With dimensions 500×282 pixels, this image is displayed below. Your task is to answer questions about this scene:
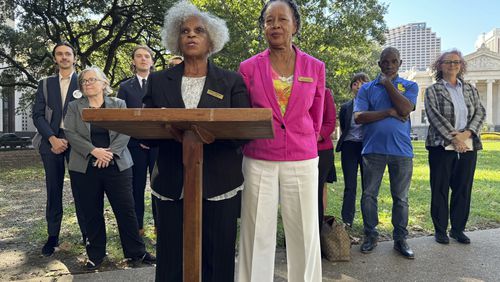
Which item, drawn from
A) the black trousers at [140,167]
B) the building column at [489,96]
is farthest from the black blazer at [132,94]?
the building column at [489,96]

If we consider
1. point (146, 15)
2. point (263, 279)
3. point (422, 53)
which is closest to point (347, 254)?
point (263, 279)

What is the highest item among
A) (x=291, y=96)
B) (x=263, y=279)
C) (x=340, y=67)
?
(x=340, y=67)

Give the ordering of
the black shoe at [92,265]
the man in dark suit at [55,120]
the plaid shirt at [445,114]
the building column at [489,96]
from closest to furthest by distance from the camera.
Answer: the black shoe at [92,265] < the man in dark suit at [55,120] < the plaid shirt at [445,114] < the building column at [489,96]

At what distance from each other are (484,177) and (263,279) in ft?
35.4

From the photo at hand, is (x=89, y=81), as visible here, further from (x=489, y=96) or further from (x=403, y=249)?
(x=489, y=96)

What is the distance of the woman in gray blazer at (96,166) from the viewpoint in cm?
393

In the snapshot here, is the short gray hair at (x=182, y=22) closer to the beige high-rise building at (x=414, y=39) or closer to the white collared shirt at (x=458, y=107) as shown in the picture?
the white collared shirt at (x=458, y=107)

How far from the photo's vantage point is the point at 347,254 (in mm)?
4230

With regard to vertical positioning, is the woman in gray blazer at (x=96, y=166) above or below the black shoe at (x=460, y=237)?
above

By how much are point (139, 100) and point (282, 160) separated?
2.68 meters

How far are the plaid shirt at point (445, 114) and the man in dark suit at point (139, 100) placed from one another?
3.39 meters

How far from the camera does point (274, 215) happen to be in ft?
→ 9.41

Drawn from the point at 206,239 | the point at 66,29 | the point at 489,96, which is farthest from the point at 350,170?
the point at 489,96

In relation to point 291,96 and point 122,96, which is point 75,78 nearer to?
point 122,96
